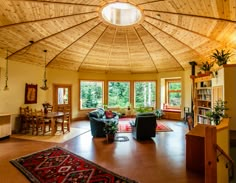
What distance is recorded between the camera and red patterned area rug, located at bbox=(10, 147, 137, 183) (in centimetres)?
300

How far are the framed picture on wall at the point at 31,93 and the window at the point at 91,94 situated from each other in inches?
110

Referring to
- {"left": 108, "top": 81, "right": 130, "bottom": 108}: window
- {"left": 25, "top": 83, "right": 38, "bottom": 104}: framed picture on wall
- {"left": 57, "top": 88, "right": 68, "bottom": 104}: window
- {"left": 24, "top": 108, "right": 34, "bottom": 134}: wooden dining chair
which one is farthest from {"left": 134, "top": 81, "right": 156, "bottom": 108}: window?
{"left": 24, "top": 108, "right": 34, "bottom": 134}: wooden dining chair

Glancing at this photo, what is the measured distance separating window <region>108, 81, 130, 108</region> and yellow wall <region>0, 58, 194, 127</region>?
39 centimetres

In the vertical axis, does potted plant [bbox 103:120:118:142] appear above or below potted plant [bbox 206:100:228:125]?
below

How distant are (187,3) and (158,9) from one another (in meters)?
0.77

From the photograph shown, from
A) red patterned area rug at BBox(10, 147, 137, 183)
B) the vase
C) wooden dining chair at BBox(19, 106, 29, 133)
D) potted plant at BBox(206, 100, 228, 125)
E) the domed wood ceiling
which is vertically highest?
the domed wood ceiling

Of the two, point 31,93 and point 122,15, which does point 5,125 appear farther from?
point 122,15

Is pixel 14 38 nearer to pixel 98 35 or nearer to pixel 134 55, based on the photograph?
pixel 98 35

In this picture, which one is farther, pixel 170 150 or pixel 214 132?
pixel 170 150

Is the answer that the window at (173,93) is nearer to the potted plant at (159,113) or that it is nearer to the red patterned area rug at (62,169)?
the potted plant at (159,113)

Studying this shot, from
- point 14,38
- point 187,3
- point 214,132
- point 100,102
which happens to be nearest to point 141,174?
point 214,132

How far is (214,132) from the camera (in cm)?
256

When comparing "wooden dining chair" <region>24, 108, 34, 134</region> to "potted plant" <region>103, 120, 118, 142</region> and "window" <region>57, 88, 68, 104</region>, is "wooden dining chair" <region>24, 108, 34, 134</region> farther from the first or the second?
"potted plant" <region>103, 120, 118, 142</region>

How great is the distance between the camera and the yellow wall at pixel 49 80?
6.38m
